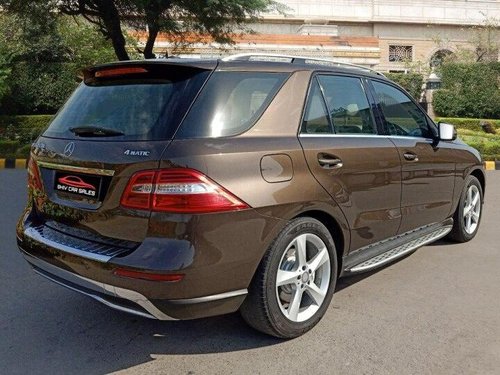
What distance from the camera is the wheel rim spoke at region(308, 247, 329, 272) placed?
3.13 metres

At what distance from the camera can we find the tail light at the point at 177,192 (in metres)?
2.50

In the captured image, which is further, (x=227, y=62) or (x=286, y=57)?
(x=286, y=57)

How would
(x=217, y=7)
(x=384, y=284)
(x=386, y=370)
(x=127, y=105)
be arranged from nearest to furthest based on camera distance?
(x=386, y=370) → (x=127, y=105) → (x=384, y=284) → (x=217, y=7)

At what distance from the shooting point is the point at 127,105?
2.88 meters

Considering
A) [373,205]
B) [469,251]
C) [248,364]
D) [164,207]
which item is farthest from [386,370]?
[469,251]

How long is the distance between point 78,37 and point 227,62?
2005 cm

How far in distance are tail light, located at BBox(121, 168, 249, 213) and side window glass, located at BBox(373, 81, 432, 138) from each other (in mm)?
1981

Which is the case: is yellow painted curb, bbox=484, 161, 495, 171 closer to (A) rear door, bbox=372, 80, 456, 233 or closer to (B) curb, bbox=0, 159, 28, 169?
(A) rear door, bbox=372, 80, 456, 233

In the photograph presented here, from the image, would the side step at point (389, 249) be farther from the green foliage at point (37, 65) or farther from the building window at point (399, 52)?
the building window at point (399, 52)

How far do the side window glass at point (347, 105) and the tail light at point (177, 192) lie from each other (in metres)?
1.24

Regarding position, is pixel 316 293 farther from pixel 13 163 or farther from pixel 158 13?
pixel 158 13

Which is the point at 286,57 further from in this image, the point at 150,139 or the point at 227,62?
the point at 150,139

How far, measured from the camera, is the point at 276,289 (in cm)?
286

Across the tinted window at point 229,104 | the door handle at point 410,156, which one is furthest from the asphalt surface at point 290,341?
the tinted window at point 229,104
